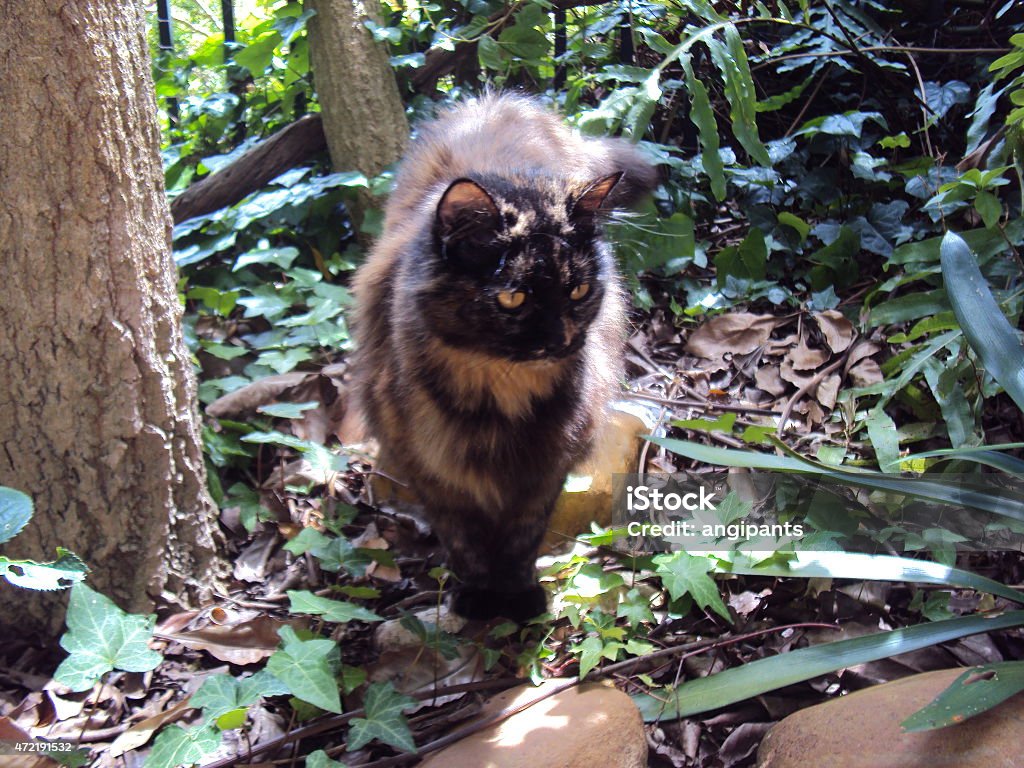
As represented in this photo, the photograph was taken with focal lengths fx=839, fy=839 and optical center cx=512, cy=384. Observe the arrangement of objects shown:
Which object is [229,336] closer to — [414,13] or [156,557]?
[156,557]

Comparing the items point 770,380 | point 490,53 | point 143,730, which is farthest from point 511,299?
point 490,53

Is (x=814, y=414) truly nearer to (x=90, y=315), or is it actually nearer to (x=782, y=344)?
(x=782, y=344)

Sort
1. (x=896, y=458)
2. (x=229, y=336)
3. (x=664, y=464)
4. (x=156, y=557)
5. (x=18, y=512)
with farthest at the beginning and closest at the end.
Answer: (x=229, y=336)
(x=664, y=464)
(x=896, y=458)
(x=156, y=557)
(x=18, y=512)

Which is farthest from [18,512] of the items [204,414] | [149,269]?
[204,414]

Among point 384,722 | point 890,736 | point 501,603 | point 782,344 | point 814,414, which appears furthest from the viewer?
point 782,344

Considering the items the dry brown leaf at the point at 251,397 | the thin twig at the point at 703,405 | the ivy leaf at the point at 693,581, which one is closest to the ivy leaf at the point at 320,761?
the ivy leaf at the point at 693,581

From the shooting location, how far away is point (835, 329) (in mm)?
3912

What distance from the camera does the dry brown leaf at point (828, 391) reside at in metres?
3.60

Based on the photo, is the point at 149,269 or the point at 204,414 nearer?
the point at 149,269

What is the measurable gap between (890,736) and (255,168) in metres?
3.93

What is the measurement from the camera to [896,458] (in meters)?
3.05

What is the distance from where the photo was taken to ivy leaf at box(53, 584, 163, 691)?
81.1 inches

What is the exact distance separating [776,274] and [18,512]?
3.52m

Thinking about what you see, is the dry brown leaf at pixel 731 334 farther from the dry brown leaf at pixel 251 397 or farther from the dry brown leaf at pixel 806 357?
the dry brown leaf at pixel 251 397
